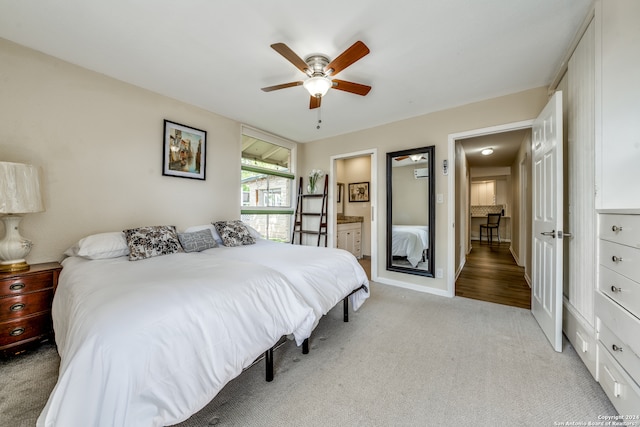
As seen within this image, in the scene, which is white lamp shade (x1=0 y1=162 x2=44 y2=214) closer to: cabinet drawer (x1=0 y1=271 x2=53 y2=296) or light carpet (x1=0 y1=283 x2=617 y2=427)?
cabinet drawer (x1=0 y1=271 x2=53 y2=296)

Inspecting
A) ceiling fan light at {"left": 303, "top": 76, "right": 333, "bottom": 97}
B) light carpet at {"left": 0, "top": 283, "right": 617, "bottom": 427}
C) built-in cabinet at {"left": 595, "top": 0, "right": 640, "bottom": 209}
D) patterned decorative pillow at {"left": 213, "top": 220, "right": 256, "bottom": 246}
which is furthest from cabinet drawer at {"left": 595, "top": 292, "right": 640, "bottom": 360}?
patterned decorative pillow at {"left": 213, "top": 220, "right": 256, "bottom": 246}

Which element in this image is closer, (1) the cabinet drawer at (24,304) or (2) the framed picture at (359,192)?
(1) the cabinet drawer at (24,304)

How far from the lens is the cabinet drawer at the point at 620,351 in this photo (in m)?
1.22

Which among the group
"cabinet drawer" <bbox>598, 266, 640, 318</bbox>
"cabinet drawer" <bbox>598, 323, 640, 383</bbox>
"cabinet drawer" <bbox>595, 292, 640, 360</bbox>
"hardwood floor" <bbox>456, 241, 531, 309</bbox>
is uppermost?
"cabinet drawer" <bbox>598, 266, 640, 318</bbox>

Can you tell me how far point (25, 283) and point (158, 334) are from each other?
1739 millimetres

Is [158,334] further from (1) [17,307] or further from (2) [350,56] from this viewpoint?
(2) [350,56]

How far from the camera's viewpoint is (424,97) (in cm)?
301

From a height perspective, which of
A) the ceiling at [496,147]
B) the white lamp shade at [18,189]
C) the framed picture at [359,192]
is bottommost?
the white lamp shade at [18,189]

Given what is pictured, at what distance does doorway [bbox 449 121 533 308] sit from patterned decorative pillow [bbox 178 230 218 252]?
120 inches

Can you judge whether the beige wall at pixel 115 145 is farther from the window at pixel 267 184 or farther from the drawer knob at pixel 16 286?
the drawer knob at pixel 16 286

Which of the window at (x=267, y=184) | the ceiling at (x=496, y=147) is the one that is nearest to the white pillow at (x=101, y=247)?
the window at (x=267, y=184)

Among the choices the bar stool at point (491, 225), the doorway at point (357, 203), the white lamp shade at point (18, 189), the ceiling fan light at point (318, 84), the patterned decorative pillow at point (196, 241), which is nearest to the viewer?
the white lamp shade at point (18, 189)

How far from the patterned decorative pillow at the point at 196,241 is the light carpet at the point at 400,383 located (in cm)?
124

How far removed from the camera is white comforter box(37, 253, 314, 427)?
0.91 meters
